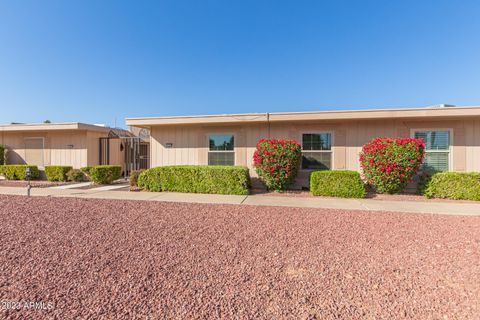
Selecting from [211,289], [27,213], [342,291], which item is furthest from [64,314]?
[27,213]

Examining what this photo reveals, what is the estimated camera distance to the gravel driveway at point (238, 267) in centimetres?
192

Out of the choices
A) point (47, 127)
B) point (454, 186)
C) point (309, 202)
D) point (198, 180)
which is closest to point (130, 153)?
point (47, 127)

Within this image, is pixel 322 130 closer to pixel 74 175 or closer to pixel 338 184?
pixel 338 184

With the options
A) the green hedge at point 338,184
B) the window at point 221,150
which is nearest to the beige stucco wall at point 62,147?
the window at point 221,150

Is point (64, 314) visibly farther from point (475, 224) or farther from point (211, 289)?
point (475, 224)

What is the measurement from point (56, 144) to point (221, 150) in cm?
863

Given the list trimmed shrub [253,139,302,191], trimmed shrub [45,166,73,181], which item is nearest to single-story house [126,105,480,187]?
trimmed shrub [253,139,302,191]

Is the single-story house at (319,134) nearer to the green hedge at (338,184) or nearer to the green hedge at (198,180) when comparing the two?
the green hedge at (338,184)

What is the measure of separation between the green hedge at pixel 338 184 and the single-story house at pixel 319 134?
1.13m

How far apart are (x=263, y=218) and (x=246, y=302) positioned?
8.88 ft

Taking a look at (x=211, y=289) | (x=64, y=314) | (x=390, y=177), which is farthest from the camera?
(x=390, y=177)

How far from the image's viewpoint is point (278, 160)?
7281 millimetres

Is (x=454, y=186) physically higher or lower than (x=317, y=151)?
lower

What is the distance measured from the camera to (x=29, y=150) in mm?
11203
